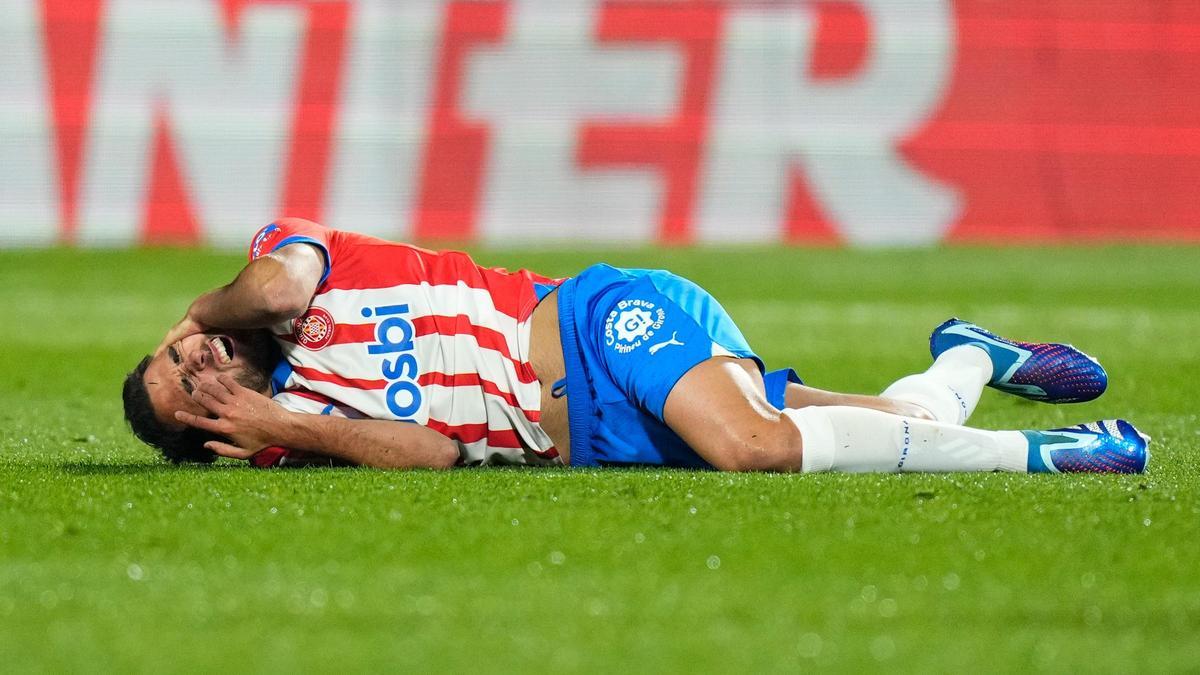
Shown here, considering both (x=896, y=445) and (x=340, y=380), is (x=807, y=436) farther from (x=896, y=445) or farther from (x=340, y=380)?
(x=340, y=380)

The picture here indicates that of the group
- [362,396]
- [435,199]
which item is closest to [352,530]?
[362,396]

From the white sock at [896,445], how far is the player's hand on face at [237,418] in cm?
126

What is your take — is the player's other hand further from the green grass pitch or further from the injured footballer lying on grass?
the green grass pitch

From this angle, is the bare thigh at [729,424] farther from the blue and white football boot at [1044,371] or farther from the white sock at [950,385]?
the blue and white football boot at [1044,371]

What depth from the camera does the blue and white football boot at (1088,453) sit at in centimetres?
377

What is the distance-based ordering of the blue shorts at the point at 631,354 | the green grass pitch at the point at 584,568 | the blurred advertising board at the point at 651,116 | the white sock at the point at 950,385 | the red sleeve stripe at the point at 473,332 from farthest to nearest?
1. the blurred advertising board at the point at 651,116
2. the white sock at the point at 950,385
3. the red sleeve stripe at the point at 473,332
4. the blue shorts at the point at 631,354
5. the green grass pitch at the point at 584,568

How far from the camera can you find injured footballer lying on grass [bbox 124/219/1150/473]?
12.2 feet

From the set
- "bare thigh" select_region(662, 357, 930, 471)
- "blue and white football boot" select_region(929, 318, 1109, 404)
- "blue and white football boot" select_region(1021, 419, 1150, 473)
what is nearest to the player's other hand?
"bare thigh" select_region(662, 357, 930, 471)

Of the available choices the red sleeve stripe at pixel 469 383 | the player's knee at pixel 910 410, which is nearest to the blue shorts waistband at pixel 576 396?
the red sleeve stripe at pixel 469 383

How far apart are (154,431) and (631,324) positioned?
49.0 inches

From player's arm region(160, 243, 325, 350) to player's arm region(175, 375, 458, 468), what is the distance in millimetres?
192

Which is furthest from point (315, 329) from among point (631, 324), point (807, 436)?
point (807, 436)

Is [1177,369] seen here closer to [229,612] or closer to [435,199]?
[229,612]

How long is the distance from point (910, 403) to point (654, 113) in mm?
11365
